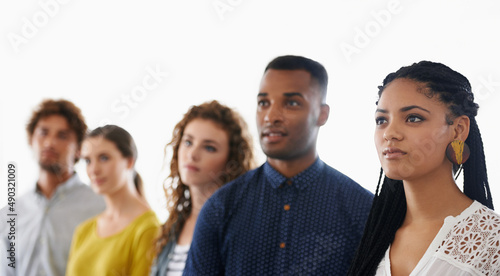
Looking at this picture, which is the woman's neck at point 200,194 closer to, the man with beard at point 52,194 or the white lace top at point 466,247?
the man with beard at point 52,194

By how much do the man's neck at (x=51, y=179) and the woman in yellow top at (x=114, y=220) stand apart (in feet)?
1.35

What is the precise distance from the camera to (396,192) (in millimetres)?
2223

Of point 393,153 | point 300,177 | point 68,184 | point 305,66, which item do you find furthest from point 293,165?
point 68,184

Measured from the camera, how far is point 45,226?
373 centimetres

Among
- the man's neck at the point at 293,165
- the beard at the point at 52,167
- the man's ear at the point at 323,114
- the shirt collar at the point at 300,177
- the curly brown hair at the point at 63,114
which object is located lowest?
the shirt collar at the point at 300,177

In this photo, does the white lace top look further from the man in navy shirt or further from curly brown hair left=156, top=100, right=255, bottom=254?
curly brown hair left=156, top=100, right=255, bottom=254

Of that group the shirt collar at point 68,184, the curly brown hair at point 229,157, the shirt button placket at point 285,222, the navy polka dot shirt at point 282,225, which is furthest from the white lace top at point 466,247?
the shirt collar at point 68,184

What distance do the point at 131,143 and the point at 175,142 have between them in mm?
376

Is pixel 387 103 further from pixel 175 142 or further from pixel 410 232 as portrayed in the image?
pixel 175 142

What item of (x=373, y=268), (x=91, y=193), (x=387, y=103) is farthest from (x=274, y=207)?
(x=91, y=193)

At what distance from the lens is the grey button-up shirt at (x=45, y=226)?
361 centimetres

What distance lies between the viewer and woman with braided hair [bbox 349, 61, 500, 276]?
192 cm

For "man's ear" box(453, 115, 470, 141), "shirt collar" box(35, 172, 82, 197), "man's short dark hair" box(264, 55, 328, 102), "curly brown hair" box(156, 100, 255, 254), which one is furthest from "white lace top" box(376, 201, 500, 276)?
"shirt collar" box(35, 172, 82, 197)

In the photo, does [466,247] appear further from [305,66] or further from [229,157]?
[229,157]
